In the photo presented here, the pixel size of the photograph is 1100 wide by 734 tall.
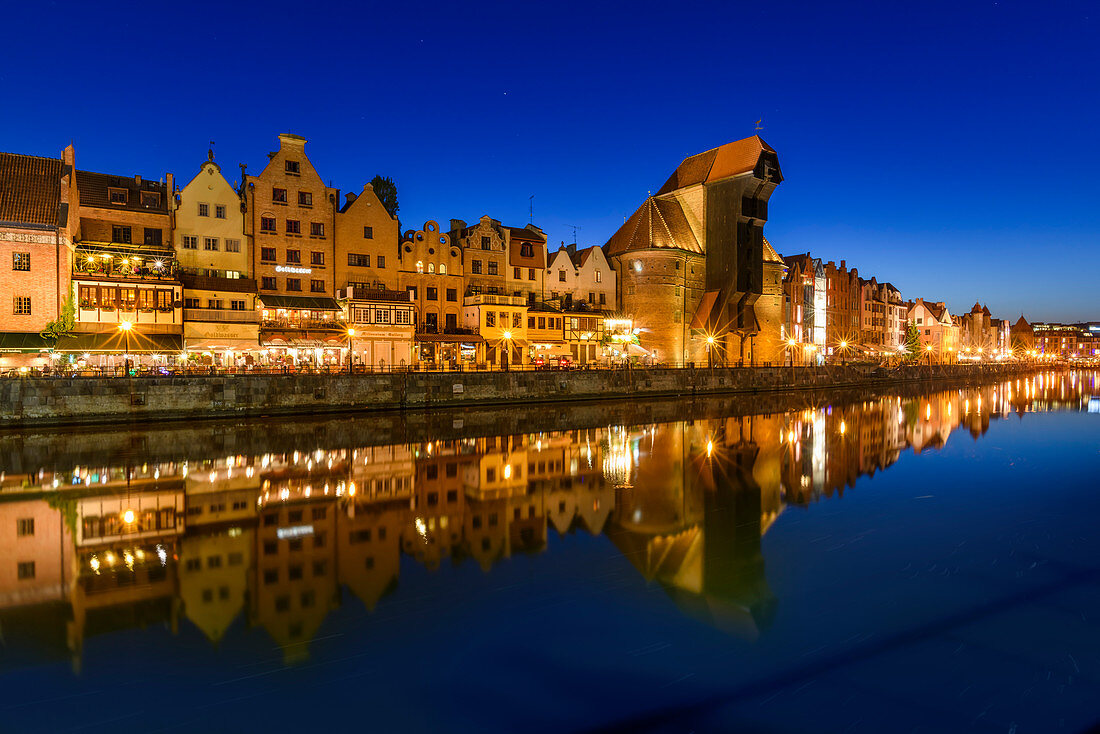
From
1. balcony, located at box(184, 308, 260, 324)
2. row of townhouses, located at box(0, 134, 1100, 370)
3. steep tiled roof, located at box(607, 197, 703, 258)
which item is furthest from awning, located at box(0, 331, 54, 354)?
steep tiled roof, located at box(607, 197, 703, 258)

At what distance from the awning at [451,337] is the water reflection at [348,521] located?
20475 millimetres

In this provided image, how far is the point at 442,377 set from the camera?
3991 cm

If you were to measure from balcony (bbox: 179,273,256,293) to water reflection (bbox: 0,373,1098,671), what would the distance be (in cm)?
1601

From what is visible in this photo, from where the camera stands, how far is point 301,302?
43.8 meters

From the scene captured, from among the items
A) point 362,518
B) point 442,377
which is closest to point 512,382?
point 442,377

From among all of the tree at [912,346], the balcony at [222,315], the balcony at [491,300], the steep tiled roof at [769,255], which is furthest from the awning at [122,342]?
the tree at [912,346]

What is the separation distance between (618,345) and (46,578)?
156 ft

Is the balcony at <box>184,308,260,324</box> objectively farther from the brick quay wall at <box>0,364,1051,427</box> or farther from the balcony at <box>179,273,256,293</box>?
the brick quay wall at <box>0,364,1051,427</box>

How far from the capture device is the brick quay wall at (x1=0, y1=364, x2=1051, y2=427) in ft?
96.3

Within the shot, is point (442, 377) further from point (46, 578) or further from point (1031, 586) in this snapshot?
point (1031, 586)

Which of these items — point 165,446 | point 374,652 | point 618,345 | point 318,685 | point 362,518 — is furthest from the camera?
point 618,345

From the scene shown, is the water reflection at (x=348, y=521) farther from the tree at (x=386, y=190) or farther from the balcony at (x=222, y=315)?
the tree at (x=386, y=190)

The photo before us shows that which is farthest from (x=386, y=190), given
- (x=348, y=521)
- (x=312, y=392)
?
(x=348, y=521)

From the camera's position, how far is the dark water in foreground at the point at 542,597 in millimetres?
7211
